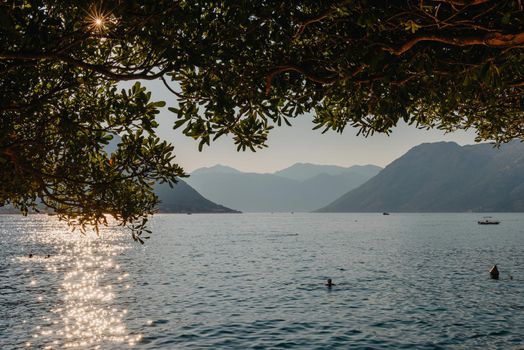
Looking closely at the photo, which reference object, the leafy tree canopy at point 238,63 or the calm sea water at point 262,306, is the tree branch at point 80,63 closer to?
the leafy tree canopy at point 238,63

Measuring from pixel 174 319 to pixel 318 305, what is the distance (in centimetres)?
1186

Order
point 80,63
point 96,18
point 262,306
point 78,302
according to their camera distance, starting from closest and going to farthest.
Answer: point 96,18, point 80,63, point 262,306, point 78,302

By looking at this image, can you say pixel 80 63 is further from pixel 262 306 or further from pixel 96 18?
pixel 262 306

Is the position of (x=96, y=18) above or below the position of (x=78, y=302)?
above

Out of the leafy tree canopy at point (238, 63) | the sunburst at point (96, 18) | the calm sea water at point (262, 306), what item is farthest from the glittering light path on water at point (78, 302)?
the sunburst at point (96, 18)

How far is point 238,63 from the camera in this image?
9078mm

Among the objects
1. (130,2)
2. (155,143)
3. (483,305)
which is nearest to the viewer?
(130,2)

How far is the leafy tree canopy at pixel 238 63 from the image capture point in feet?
23.7

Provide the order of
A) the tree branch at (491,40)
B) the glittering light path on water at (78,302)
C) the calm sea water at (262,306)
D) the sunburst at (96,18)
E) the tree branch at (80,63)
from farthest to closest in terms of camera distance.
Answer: the glittering light path on water at (78,302), the calm sea water at (262,306), the tree branch at (80,63), the tree branch at (491,40), the sunburst at (96,18)

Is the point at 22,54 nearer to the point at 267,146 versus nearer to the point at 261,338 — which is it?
the point at 267,146

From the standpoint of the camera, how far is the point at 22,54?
742cm

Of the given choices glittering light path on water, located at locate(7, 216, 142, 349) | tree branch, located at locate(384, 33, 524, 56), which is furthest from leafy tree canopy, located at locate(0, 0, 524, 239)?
glittering light path on water, located at locate(7, 216, 142, 349)

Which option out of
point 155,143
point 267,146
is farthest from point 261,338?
point 267,146

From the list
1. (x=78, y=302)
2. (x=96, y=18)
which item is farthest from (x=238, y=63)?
(x=78, y=302)
